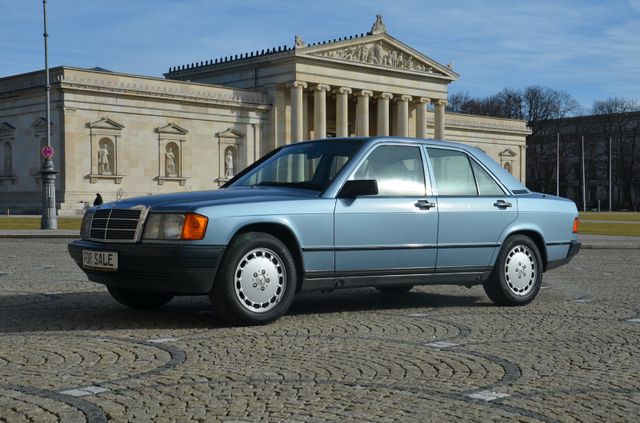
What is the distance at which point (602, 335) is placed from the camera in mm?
7766

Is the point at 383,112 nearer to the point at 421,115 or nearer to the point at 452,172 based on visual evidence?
the point at 421,115

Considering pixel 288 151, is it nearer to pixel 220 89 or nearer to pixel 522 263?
pixel 522 263

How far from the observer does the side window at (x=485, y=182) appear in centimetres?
1009

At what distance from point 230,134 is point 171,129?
19.5 feet

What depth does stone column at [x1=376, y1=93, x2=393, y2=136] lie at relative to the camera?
78.2 metres

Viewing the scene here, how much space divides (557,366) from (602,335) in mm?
1666

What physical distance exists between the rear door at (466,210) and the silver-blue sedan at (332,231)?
0.01 meters

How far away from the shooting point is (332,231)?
8539mm

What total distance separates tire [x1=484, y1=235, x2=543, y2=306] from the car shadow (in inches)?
16.3

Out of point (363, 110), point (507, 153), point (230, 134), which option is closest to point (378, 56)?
point (363, 110)

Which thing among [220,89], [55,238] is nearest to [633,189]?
[220,89]

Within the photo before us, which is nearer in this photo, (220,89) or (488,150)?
(220,89)

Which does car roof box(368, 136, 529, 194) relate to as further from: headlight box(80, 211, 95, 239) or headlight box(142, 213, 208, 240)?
headlight box(80, 211, 95, 239)

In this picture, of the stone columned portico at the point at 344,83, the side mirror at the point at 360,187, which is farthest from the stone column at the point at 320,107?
the side mirror at the point at 360,187
